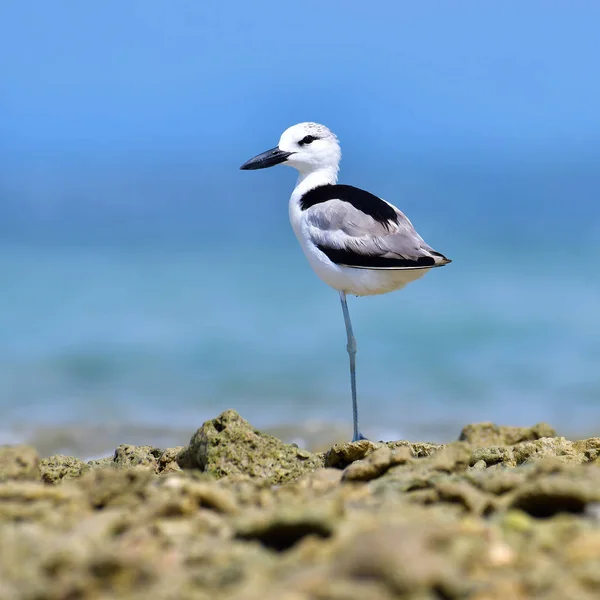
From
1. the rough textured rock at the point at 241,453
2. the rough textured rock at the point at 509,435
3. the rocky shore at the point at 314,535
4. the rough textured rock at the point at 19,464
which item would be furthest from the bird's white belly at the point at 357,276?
the rough textured rock at the point at 19,464

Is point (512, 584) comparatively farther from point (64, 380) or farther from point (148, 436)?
point (64, 380)

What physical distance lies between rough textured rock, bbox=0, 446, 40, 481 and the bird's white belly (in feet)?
11.0

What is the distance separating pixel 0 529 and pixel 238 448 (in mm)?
2773

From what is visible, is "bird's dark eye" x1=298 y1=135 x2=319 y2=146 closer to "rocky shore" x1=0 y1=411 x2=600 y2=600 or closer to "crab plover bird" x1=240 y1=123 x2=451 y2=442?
"crab plover bird" x1=240 y1=123 x2=451 y2=442

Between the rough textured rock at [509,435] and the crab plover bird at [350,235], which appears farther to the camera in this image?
the rough textured rock at [509,435]

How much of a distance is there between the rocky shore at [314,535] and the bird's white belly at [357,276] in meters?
2.65

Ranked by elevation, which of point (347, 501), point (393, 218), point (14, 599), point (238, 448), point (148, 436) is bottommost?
point (14, 599)

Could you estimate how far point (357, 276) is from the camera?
7.70 m

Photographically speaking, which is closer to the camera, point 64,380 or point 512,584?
point 512,584

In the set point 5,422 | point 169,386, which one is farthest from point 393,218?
point 169,386

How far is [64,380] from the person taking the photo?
51.2ft

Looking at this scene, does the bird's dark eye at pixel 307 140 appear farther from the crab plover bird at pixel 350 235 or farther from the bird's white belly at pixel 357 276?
the bird's white belly at pixel 357 276

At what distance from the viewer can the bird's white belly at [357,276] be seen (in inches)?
301

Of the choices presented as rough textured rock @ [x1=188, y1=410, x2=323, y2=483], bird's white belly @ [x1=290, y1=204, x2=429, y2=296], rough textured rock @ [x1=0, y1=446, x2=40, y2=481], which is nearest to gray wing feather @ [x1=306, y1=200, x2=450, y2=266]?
bird's white belly @ [x1=290, y1=204, x2=429, y2=296]
